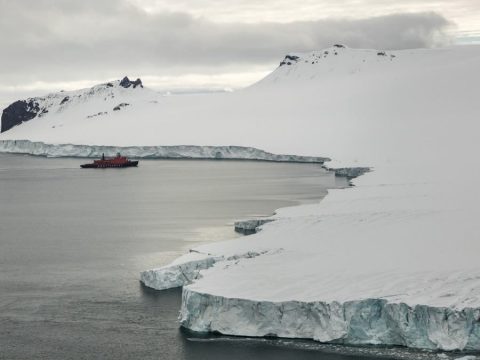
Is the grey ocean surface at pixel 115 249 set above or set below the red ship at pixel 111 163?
below

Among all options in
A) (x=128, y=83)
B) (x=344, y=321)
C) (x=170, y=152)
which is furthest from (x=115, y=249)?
(x=128, y=83)

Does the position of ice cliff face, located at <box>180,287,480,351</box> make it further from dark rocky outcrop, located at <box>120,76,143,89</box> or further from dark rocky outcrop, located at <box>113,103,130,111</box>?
dark rocky outcrop, located at <box>120,76,143,89</box>

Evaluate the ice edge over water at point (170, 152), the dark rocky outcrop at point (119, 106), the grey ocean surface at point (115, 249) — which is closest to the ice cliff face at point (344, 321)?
the grey ocean surface at point (115, 249)

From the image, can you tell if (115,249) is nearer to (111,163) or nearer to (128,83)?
(111,163)

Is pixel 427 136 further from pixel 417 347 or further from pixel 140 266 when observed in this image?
pixel 417 347

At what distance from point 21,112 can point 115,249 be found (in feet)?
452

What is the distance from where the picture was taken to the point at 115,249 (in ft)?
145

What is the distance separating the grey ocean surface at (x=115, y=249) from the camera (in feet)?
87.9

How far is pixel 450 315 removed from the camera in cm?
2458

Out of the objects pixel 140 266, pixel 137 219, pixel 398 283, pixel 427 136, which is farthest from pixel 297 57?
pixel 398 283

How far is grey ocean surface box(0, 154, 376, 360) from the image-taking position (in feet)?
87.9

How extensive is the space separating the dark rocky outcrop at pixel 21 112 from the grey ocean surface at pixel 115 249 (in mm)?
78689

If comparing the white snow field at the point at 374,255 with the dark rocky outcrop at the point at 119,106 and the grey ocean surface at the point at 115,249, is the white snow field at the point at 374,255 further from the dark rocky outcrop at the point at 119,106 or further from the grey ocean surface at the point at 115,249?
the dark rocky outcrop at the point at 119,106

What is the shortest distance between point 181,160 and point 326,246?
293 ft
